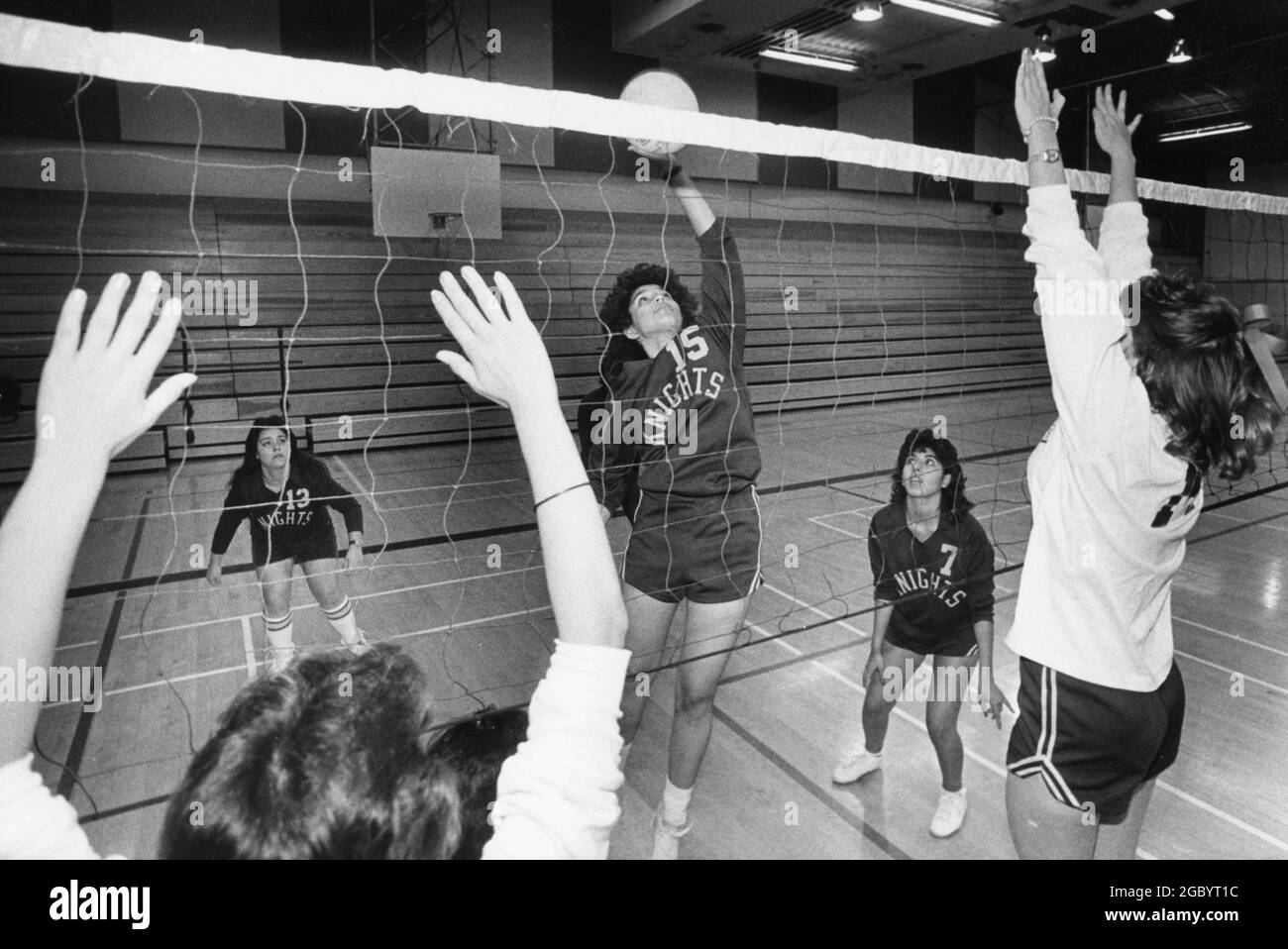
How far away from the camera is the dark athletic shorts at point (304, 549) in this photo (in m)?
3.64

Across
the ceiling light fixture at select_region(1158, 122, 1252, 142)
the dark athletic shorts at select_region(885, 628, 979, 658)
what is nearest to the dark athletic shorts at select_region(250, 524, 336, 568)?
the dark athletic shorts at select_region(885, 628, 979, 658)

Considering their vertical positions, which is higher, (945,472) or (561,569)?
(561,569)

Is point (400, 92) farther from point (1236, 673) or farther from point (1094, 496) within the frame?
point (1236, 673)

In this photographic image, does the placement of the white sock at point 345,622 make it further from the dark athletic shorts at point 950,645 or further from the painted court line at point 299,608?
the dark athletic shorts at point 950,645

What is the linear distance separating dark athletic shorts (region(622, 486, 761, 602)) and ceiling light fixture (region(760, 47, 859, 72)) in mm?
8623

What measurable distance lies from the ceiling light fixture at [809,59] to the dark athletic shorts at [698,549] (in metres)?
8.62

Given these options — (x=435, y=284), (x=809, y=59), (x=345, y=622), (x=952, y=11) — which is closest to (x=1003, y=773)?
(x=345, y=622)

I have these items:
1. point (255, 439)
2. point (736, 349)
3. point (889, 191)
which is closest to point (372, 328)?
point (255, 439)

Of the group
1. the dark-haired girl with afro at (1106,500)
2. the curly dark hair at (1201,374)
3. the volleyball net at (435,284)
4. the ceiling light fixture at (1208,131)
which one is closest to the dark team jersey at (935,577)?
the volleyball net at (435,284)

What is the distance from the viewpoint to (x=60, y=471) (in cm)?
61

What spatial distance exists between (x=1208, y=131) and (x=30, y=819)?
17572 mm
